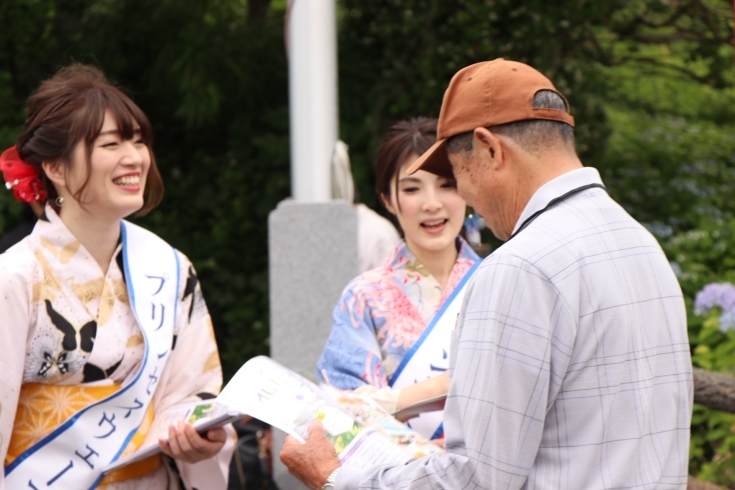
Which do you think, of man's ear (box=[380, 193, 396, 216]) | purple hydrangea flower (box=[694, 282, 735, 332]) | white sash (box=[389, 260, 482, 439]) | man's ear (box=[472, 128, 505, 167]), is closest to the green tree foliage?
purple hydrangea flower (box=[694, 282, 735, 332])

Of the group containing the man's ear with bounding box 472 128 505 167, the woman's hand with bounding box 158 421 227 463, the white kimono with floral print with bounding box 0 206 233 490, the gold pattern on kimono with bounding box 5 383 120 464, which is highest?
the man's ear with bounding box 472 128 505 167

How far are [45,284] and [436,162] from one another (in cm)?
110

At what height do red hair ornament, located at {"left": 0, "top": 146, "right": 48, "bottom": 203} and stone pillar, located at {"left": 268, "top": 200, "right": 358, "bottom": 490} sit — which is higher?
red hair ornament, located at {"left": 0, "top": 146, "right": 48, "bottom": 203}

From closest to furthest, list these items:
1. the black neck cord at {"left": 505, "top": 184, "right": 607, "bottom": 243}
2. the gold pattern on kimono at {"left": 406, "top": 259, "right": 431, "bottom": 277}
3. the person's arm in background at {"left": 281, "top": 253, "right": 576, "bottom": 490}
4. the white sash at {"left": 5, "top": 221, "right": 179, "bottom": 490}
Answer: the person's arm in background at {"left": 281, "top": 253, "right": 576, "bottom": 490}
the black neck cord at {"left": 505, "top": 184, "right": 607, "bottom": 243}
the white sash at {"left": 5, "top": 221, "right": 179, "bottom": 490}
the gold pattern on kimono at {"left": 406, "top": 259, "right": 431, "bottom": 277}

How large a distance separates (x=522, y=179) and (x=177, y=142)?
6247 mm

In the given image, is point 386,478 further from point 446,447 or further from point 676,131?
point 676,131

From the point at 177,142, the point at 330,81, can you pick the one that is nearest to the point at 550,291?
the point at 330,81

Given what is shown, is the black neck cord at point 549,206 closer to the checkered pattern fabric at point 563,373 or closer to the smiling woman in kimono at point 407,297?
the checkered pattern fabric at point 563,373

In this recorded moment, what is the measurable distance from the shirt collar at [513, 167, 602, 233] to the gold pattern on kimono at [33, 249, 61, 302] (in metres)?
1.30

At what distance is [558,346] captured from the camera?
162 cm

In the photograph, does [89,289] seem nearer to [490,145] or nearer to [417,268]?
[417,268]

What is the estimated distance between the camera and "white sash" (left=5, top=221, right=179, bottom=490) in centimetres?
245

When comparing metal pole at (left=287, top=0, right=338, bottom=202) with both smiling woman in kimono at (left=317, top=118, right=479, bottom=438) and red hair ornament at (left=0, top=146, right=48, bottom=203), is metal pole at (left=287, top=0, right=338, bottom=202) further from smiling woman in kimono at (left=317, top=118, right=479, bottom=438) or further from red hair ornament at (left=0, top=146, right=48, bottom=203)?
red hair ornament at (left=0, top=146, right=48, bottom=203)

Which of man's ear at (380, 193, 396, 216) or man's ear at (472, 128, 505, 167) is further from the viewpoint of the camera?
man's ear at (380, 193, 396, 216)
